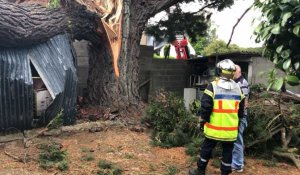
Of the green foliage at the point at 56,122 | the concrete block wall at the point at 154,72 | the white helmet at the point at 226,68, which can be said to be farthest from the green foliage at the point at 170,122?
the concrete block wall at the point at 154,72

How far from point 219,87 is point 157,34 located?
25.9ft

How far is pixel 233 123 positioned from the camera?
16.8 ft

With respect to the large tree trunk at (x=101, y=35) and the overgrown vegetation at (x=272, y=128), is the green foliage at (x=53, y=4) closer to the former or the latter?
the large tree trunk at (x=101, y=35)

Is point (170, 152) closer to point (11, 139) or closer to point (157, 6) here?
point (11, 139)

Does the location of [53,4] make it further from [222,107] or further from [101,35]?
[222,107]

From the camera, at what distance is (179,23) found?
12.6m

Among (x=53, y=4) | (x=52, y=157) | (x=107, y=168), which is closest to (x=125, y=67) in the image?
(x=53, y=4)

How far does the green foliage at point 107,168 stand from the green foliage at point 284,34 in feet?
10.6

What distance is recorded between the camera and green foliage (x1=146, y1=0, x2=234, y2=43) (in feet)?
40.4

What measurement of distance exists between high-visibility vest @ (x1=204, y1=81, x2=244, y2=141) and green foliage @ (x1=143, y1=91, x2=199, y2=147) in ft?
6.30

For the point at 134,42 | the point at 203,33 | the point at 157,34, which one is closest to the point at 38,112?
the point at 134,42

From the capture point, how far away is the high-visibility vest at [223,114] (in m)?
5.07

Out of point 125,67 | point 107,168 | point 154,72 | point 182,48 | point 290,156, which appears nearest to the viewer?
point 107,168

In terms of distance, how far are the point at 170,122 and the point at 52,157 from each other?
237 centimetres
